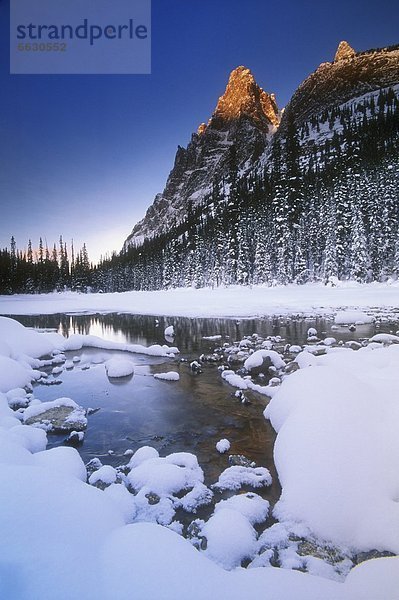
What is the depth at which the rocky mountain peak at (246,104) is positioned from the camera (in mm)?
175500

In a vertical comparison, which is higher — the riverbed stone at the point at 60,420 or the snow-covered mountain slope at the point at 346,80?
the snow-covered mountain slope at the point at 346,80

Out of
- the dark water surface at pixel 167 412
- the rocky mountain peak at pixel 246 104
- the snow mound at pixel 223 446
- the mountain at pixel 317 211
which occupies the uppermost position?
the rocky mountain peak at pixel 246 104

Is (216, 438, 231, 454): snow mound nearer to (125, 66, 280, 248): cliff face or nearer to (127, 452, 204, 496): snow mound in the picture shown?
(127, 452, 204, 496): snow mound

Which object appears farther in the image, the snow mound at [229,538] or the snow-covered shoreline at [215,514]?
the snow mound at [229,538]

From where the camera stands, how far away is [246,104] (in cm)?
17900

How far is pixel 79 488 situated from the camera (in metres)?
2.74

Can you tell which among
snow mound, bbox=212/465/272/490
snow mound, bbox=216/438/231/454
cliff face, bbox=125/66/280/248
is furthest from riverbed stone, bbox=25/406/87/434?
cliff face, bbox=125/66/280/248

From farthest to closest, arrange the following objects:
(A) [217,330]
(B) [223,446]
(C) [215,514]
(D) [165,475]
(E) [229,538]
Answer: (A) [217,330] < (B) [223,446] < (D) [165,475] < (C) [215,514] < (E) [229,538]

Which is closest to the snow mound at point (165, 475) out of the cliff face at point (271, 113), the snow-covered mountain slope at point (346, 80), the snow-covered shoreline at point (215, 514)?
the snow-covered shoreline at point (215, 514)

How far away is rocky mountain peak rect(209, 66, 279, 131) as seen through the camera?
176 metres

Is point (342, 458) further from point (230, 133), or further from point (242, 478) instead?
point (230, 133)

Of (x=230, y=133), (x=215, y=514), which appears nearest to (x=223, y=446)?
(x=215, y=514)

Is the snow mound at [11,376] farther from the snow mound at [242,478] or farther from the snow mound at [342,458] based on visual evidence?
the snow mound at [342,458]

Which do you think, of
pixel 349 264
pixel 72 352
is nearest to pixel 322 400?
pixel 72 352
